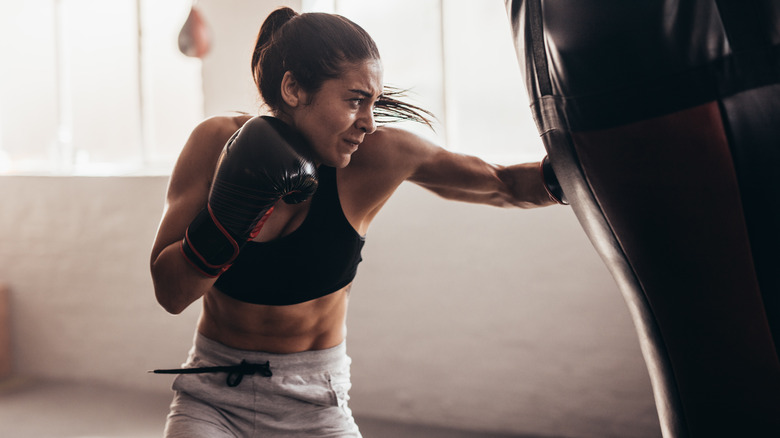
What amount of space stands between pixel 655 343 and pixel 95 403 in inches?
121

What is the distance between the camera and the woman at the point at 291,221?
4.03 feet

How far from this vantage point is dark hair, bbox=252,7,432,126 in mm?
1285

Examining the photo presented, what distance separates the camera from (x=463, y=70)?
2818 mm

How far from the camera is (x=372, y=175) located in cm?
153

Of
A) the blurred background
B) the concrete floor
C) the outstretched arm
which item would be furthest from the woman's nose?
the concrete floor

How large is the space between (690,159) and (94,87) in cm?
379

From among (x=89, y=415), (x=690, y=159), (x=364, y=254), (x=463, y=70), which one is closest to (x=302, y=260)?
(x=690, y=159)

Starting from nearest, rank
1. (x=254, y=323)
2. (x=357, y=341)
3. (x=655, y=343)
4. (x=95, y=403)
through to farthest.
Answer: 1. (x=655, y=343)
2. (x=254, y=323)
3. (x=357, y=341)
4. (x=95, y=403)

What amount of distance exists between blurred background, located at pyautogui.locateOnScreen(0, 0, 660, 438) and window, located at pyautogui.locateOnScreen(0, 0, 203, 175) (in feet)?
0.04

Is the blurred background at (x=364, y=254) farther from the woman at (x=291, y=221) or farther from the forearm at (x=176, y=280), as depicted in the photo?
the forearm at (x=176, y=280)

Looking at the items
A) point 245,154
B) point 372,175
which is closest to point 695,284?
point 245,154

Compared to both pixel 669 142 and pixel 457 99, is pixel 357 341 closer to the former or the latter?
pixel 457 99

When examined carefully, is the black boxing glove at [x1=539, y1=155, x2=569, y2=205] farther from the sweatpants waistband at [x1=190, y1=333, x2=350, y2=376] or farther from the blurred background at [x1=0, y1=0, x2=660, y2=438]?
the blurred background at [x1=0, y1=0, x2=660, y2=438]

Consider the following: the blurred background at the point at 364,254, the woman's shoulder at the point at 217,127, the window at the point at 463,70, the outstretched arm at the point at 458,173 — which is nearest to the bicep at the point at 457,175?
the outstretched arm at the point at 458,173
